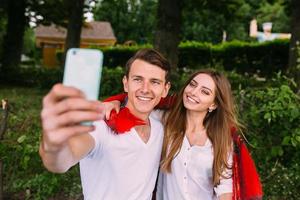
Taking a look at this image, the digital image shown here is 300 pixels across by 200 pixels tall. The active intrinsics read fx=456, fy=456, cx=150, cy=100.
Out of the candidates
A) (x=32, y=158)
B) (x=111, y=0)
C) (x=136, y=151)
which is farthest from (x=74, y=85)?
(x=111, y=0)

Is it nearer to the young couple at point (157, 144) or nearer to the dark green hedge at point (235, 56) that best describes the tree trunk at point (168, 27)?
the dark green hedge at point (235, 56)

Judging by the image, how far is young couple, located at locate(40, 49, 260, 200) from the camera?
2.24 metres

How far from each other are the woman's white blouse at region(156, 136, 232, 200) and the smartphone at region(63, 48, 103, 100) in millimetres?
1255

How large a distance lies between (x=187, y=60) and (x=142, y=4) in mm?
33758

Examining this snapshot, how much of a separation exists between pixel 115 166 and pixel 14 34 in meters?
23.0

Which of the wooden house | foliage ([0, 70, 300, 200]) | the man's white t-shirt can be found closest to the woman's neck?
the man's white t-shirt

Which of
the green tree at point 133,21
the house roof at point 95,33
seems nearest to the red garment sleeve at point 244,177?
the house roof at point 95,33

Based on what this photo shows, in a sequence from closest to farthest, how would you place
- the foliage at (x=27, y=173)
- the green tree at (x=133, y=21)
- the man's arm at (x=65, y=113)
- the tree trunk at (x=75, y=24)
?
the man's arm at (x=65, y=113), the foliage at (x=27, y=173), the tree trunk at (x=75, y=24), the green tree at (x=133, y=21)

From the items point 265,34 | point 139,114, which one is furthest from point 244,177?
point 265,34

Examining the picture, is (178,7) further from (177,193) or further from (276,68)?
(177,193)

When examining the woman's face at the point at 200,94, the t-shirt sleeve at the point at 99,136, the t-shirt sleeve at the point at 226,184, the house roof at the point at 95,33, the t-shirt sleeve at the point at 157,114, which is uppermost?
the house roof at the point at 95,33

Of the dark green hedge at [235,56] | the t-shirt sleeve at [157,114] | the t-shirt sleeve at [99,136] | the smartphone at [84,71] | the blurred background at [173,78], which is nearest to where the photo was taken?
the smartphone at [84,71]

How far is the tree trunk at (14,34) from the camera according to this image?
22.9 metres

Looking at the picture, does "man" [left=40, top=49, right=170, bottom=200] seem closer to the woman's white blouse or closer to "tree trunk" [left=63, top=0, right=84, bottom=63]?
the woman's white blouse
